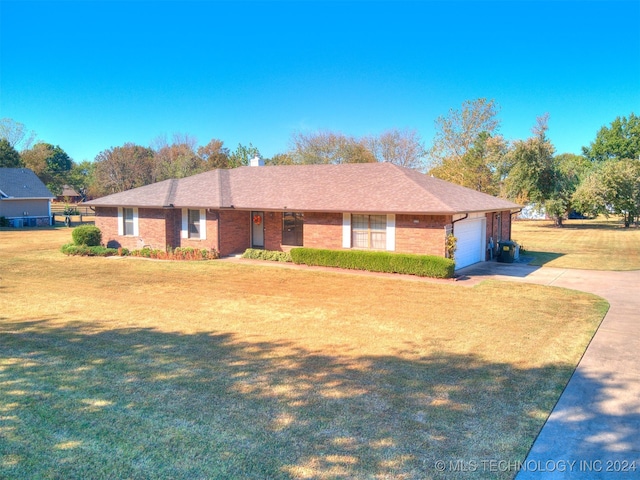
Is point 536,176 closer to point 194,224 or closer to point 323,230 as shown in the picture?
point 323,230

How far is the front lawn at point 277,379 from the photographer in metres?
4.47

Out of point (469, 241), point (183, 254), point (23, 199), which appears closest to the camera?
point (469, 241)

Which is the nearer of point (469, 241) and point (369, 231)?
point (369, 231)

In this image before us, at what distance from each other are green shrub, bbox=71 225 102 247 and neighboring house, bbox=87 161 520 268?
1.93 ft

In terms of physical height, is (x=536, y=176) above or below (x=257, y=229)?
above

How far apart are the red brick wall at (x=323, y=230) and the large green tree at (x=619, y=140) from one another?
59017 millimetres

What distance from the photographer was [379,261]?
16.4 meters

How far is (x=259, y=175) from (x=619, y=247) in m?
21.5

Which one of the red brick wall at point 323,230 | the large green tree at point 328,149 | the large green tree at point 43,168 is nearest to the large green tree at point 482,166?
the large green tree at point 328,149

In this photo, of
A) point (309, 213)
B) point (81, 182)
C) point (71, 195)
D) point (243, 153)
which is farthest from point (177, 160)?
point (309, 213)

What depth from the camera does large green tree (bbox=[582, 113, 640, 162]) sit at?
2393 inches

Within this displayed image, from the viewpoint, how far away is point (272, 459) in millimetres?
4410

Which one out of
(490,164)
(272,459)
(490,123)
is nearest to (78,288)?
(272,459)

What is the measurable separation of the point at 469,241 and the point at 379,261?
4.54 metres
